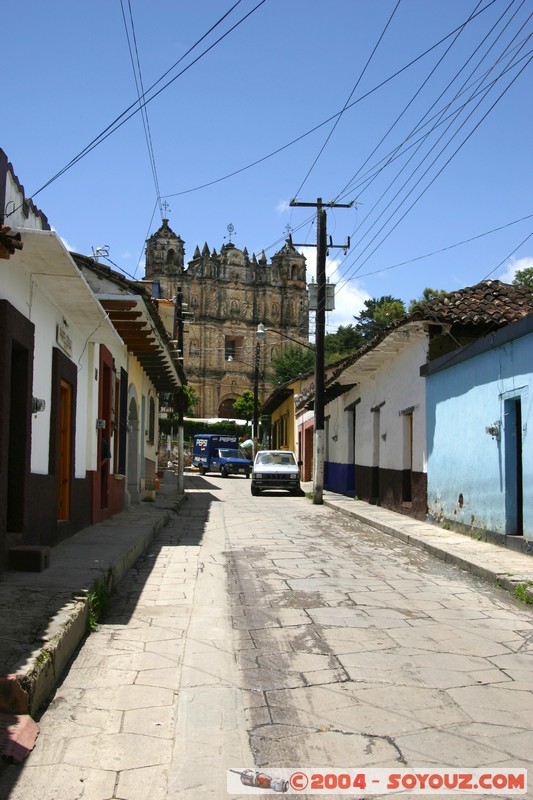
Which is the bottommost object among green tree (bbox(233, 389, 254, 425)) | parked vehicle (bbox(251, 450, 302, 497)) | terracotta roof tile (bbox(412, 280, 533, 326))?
parked vehicle (bbox(251, 450, 302, 497))

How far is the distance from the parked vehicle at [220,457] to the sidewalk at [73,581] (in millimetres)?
27604

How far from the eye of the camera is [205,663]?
17.9 feet

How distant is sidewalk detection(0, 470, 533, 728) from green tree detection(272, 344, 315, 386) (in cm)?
5464

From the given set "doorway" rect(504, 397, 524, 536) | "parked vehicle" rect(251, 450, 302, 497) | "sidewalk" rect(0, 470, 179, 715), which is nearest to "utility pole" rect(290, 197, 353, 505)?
"parked vehicle" rect(251, 450, 302, 497)

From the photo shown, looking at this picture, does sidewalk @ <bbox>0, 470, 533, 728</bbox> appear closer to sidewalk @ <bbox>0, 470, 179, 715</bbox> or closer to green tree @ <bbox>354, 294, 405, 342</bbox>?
sidewalk @ <bbox>0, 470, 179, 715</bbox>

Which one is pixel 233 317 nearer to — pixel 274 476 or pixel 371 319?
pixel 371 319

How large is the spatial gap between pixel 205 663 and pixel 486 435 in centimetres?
788

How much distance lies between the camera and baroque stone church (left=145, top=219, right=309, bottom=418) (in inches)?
3049

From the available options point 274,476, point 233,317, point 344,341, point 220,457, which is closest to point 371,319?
point 344,341

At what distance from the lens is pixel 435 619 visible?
6.84 metres

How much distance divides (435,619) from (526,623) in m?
0.81

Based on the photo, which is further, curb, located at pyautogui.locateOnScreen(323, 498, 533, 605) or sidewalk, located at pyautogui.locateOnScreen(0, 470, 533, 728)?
curb, located at pyautogui.locateOnScreen(323, 498, 533, 605)

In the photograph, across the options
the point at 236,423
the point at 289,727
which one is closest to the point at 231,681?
the point at 289,727

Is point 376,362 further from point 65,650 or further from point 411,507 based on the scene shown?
point 65,650
